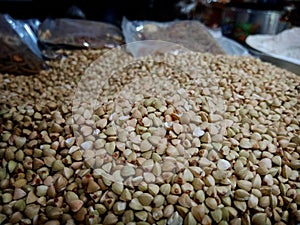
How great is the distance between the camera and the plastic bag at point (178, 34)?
1.26 m

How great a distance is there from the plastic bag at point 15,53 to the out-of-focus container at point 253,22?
0.92 m

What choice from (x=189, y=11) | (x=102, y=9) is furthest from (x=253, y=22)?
(x=102, y=9)

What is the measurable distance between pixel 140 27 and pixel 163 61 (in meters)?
0.52

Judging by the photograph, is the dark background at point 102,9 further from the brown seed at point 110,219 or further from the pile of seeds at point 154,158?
the brown seed at point 110,219

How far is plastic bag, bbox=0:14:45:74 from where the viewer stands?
3.40 ft

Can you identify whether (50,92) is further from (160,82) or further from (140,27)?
(140,27)

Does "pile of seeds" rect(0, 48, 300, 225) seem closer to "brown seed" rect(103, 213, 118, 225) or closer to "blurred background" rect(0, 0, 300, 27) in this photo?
"brown seed" rect(103, 213, 118, 225)

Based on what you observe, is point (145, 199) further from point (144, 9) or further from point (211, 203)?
point (144, 9)

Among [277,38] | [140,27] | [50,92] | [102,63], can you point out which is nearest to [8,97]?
[50,92]

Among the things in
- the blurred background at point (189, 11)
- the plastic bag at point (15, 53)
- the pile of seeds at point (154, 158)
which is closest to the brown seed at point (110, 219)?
the pile of seeds at point (154, 158)

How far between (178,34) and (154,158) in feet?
3.07

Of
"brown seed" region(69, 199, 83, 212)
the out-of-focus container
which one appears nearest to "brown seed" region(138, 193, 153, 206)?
"brown seed" region(69, 199, 83, 212)

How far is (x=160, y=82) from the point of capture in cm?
76

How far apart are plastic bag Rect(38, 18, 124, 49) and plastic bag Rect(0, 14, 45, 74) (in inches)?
5.6
